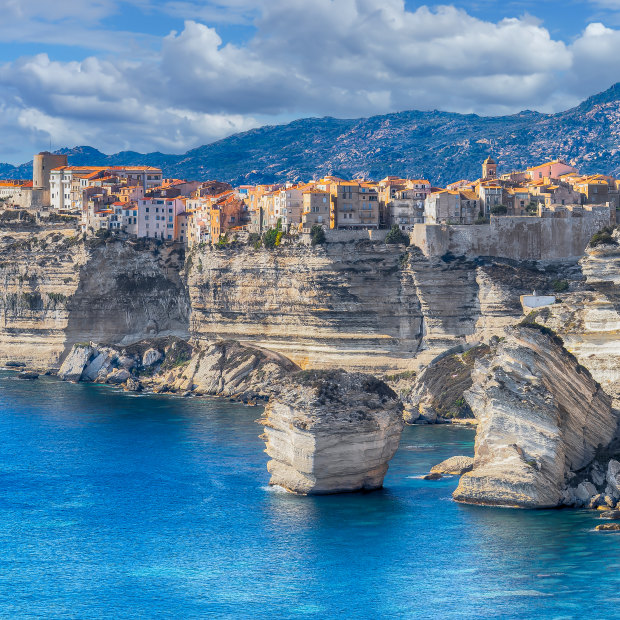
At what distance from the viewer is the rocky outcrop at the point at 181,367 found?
7719 centimetres

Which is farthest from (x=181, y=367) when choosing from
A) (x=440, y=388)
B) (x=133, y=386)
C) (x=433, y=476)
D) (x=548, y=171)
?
(x=433, y=476)

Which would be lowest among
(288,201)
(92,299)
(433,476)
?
(433,476)

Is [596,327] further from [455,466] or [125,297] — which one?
[125,297]

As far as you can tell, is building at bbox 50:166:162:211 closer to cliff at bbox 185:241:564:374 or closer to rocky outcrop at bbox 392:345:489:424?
cliff at bbox 185:241:564:374

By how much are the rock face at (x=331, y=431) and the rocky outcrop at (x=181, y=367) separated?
71.2 ft

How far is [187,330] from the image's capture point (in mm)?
88312

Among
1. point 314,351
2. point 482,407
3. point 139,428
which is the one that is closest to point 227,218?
point 314,351

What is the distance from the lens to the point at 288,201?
81750mm

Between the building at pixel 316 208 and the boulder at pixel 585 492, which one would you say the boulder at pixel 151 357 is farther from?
the boulder at pixel 585 492

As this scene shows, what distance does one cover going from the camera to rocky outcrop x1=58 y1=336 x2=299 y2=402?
253ft

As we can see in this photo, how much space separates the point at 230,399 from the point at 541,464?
32.4 meters

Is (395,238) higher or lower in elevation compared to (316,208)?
lower

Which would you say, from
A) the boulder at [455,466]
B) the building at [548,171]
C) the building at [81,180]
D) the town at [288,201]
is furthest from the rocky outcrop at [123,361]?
the boulder at [455,466]

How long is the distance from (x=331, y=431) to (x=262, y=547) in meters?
5.39
